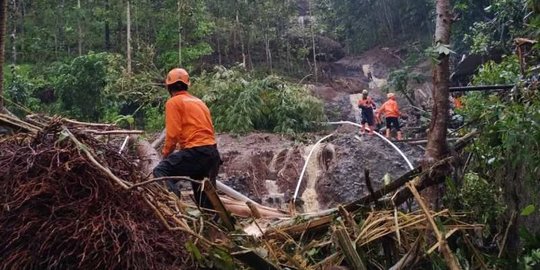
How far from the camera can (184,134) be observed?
4.88m

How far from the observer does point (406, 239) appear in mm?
3635

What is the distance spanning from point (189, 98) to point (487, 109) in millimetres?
2166

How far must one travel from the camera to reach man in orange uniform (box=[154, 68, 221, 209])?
15.7 feet

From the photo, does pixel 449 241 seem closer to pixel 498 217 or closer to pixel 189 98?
pixel 498 217

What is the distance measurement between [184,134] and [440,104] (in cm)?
194

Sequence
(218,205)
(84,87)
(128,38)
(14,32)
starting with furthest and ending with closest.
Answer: (14,32), (128,38), (84,87), (218,205)

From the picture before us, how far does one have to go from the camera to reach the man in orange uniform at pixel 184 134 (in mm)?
4793

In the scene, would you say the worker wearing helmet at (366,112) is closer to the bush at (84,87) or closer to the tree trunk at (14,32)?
the bush at (84,87)

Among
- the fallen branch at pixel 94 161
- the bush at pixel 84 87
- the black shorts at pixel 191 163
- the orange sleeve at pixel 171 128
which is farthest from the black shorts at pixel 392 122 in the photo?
the fallen branch at pixel 94 161

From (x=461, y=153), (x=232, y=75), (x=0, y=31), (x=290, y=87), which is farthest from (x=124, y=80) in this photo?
(x=461, y=153)

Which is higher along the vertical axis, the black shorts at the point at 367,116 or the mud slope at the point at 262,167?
the black shorts at the point at 367,116

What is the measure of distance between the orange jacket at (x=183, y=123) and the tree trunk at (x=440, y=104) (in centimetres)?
174

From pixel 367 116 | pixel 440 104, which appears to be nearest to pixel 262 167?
pixel 367 116

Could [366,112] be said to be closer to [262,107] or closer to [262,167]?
[262,167]
